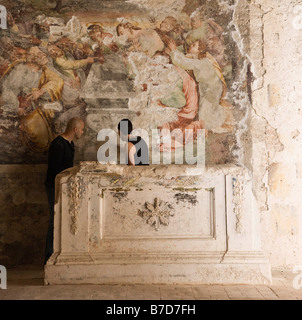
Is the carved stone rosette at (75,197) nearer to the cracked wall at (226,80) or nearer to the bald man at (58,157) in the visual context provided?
the bald man at (58,157)

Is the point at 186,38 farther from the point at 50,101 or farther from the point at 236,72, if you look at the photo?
the point at 50,101

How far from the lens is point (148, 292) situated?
12.3 ft

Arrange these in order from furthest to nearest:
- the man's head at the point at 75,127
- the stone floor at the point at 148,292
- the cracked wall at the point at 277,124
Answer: the cracked wall at the point at 277,124 < the man's head at the point at 75,127 < the stone floor at the point at 148,292

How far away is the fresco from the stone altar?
3.90 ft

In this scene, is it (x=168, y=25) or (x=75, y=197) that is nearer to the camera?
(x=75, y=197)

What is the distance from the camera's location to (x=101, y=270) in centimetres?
405

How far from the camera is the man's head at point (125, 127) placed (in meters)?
5.04

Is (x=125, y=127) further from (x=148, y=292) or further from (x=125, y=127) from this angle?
(x=148, y=292)

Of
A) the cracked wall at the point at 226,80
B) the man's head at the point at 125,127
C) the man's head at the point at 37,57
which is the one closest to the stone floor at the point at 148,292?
the cracked wall at the point at 226,80

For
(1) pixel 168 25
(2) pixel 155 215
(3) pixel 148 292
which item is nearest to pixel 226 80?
(1) pixel 168 25

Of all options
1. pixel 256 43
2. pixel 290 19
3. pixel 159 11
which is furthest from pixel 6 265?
pixel 290 19

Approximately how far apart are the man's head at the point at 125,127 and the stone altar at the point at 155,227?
930mm

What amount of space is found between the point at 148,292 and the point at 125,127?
83.3 inches

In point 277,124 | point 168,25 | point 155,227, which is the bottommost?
point 155,227
